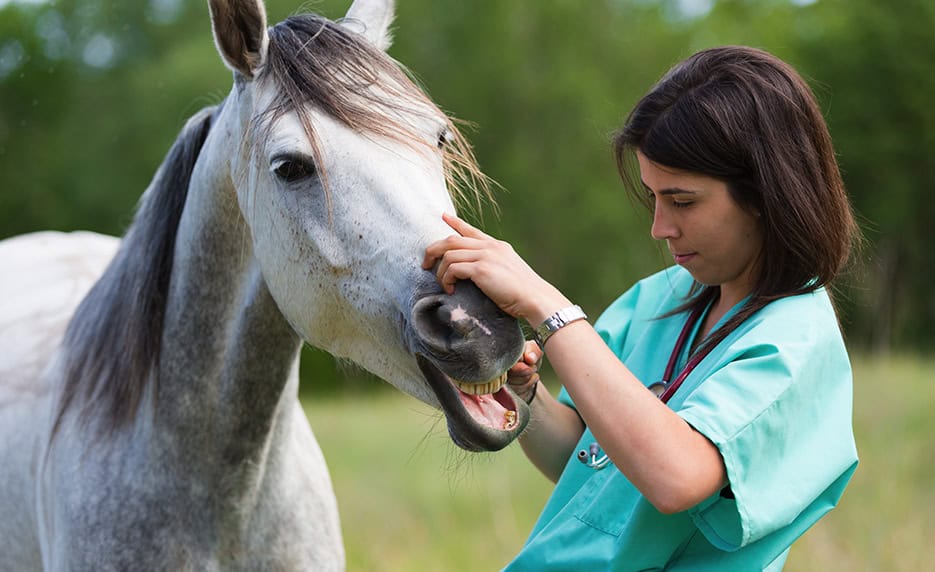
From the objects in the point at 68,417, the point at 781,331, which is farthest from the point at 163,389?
the point at 781,331

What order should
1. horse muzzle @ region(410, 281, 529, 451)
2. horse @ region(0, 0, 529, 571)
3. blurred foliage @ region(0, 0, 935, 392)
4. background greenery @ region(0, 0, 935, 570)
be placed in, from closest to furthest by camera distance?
horse muzzle @ region(410, 281, 529, 451)
horse @ region(0, 0, 529, 571)
background greenery @ region(0, 0, 935, 570)
blurred foliage @ region(0, 0, 935, 392)

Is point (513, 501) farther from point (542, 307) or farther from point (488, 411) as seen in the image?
point (542, 307)

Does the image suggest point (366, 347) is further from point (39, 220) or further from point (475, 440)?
point (39, 220)

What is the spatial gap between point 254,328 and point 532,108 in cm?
Answer: 1850

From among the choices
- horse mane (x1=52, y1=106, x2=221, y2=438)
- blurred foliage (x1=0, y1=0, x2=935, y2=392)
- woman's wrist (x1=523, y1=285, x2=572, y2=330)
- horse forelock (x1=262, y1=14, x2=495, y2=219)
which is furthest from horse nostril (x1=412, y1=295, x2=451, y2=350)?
blurred foliage (x1=0, y1=0, x2=935, y2=392)

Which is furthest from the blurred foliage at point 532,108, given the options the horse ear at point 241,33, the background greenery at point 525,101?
the horse ear at point 241,33

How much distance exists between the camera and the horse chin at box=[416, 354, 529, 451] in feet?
5.05

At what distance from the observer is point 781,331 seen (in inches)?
63.1

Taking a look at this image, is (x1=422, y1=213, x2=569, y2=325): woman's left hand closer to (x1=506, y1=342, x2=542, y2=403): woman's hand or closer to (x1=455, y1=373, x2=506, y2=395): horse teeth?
(x1=455, y1=373, x2=506, y2=395): horse teeth

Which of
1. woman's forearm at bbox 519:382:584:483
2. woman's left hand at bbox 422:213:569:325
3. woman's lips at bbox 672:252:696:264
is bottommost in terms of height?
woman's forearm at bbox 519:382:584:483

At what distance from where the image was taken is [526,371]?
73.4 inches

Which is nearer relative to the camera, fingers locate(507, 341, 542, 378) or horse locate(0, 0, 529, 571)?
horse locate(0, 0, 529, 571)

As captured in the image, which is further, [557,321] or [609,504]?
[609,504]

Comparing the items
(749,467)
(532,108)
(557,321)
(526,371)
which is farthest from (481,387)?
(532,108)
